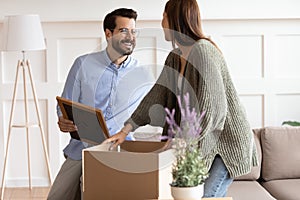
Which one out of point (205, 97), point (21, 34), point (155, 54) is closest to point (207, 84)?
point (205, 97)

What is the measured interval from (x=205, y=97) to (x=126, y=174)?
40 cm

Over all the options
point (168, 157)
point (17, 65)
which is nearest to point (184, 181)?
point (168, 157)

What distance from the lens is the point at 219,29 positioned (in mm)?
5352

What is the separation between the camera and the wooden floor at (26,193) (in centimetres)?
510

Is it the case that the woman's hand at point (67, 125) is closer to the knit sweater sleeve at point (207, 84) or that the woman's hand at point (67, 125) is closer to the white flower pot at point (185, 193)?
the knit sweater sleeve at point (207, 84)

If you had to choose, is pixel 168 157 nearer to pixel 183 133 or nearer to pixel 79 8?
pixel 183 133

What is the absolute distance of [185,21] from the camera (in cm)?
249

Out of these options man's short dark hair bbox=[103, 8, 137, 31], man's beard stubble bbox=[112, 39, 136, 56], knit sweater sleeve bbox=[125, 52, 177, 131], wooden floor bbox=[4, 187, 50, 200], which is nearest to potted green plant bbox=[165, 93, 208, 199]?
knit sweater sleeve bbox=[125, 52, 177, 131]

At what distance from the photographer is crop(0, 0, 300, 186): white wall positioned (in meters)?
5.28

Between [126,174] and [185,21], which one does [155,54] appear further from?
[126,174]

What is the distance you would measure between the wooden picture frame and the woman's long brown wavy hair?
1.52 ft

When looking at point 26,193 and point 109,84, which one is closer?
point 109,84

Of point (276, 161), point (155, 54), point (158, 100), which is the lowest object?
point (276, 161)

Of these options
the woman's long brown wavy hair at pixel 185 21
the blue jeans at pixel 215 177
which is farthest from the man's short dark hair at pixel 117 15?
the blue jeans at pixel 215 177
